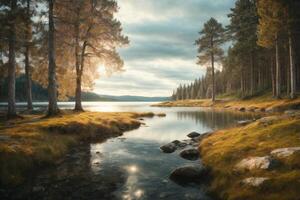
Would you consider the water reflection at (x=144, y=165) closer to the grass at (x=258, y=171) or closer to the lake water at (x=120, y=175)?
the lake water at (x=120, y=175)

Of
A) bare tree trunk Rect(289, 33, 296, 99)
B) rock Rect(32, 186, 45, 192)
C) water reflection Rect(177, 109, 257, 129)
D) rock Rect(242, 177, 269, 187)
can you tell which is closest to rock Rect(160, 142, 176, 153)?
rock Rect(242, 177, 269, 187)

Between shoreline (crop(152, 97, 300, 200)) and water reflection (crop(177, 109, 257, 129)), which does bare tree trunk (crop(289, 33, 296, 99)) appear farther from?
shoreline (crop(152, 97, 300, 200))

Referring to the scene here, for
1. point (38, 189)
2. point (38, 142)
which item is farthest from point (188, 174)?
point (38, 142)

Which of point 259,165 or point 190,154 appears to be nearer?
point 259,165

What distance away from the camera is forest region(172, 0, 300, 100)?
113 ft

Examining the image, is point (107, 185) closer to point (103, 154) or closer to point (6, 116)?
point (103, 154)

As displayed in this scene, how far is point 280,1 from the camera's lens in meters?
33.2

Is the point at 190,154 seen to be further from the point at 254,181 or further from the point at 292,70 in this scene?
the point at 292,70

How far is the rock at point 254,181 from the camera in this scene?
29.0 feet

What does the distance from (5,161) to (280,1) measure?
35347mm

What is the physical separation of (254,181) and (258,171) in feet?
2.84

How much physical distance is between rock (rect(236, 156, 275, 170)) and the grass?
0.27 meters

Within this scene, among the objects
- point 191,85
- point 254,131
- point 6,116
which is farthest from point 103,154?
point 191,85

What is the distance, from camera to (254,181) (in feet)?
29.7
